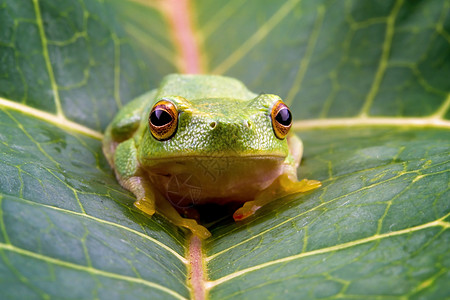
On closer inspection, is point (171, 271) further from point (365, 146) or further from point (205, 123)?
point (365, 146)

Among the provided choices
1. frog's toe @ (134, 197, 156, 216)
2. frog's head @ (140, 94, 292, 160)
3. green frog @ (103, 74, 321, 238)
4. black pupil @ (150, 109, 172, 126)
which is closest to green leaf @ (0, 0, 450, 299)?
frog's toe @ (134, 197, 156, 216)

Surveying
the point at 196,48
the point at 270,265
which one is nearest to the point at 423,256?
the point at 270,265

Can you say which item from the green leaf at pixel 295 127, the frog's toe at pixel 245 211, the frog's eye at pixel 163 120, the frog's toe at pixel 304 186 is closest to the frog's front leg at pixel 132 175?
the green leaf at pixel 295 127

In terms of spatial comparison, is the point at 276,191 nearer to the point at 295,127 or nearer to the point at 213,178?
the point at 213,178

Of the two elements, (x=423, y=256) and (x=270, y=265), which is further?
(x=270, y=265)

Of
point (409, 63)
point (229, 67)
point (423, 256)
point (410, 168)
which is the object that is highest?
point (229, 67)
